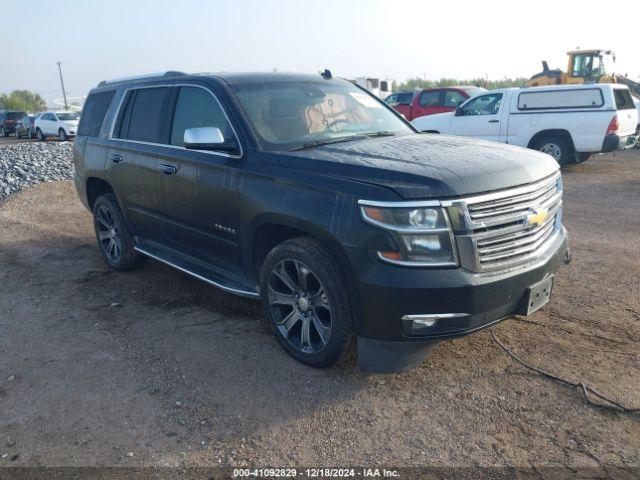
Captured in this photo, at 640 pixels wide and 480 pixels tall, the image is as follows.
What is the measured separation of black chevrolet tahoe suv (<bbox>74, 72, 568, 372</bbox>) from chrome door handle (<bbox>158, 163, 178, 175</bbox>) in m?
0.02

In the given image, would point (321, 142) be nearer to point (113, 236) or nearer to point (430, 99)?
point (113, 236)

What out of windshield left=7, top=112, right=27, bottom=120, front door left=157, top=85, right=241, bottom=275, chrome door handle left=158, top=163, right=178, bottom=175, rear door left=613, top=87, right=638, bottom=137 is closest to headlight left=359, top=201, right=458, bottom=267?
front door left=157, top=85, right=241, bottom=275

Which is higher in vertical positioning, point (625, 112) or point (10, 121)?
point (625, 112)

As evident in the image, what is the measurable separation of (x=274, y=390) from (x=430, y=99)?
15.5 meters

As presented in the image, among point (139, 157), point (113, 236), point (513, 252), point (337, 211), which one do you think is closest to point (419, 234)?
point (337, 211)

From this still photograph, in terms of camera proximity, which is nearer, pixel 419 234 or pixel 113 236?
pixel 419 234

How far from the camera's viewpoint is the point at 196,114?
4.59 m

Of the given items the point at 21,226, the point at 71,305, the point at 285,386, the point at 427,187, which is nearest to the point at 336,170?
the point at 427,187

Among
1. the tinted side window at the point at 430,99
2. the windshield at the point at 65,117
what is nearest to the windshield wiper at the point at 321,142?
the tinted side window at the point at 430,99

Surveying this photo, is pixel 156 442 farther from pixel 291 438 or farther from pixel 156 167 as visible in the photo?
pixel 156 167

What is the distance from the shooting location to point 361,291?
320 cm

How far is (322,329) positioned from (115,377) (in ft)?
4.82

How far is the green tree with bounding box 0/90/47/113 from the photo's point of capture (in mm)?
79750

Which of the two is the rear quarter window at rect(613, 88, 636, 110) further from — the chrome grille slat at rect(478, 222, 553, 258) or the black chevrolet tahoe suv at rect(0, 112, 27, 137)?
the black chevrolet tahoe suv at rect(0, 112, 27, 137)
